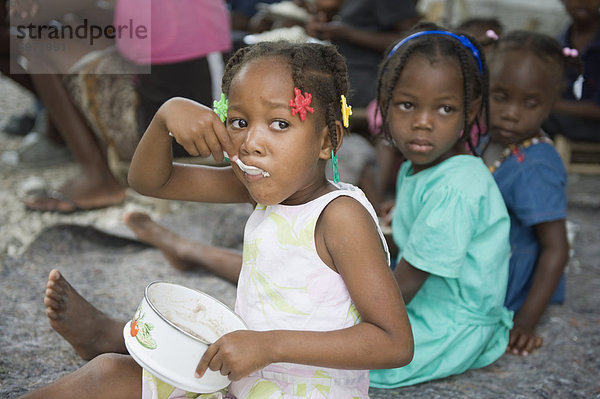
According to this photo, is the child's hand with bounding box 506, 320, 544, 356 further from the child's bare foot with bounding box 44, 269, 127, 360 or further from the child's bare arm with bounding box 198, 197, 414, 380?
the child's bare foot with bounding box 44, 269, 127, 360

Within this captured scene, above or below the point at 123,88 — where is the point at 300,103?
above

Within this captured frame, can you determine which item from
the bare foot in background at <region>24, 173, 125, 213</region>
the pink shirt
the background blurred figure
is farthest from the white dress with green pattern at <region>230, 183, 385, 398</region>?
the background blurred figure

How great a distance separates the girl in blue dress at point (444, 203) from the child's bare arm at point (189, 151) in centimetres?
55

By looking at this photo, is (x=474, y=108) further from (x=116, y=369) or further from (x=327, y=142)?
(x=116, y=369)

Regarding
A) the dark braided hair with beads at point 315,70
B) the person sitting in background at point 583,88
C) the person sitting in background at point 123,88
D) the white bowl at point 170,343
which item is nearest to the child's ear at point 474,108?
the dark braided hair with beads at point 315,70

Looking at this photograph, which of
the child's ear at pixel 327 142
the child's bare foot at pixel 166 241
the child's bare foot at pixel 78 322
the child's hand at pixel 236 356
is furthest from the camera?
the child's bare foot at pixel 166 241

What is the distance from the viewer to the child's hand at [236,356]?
1.09m

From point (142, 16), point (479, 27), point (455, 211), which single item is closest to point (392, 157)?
point (479, 27)

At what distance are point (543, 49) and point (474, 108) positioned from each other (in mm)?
499

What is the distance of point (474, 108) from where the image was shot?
188cm

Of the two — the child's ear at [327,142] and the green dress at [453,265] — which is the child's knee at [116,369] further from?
the green dress at [453,265]

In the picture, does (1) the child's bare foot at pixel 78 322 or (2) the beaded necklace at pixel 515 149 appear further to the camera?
(2) the beaded necklace at pixel 515 149

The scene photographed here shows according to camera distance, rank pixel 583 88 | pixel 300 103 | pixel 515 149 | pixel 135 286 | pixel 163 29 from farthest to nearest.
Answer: pixel 583 88, pixel 163 29, pixel 135 286, pixel 515 149, pixel 300 103

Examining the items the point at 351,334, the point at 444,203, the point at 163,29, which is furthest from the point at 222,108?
the point at 163,29
